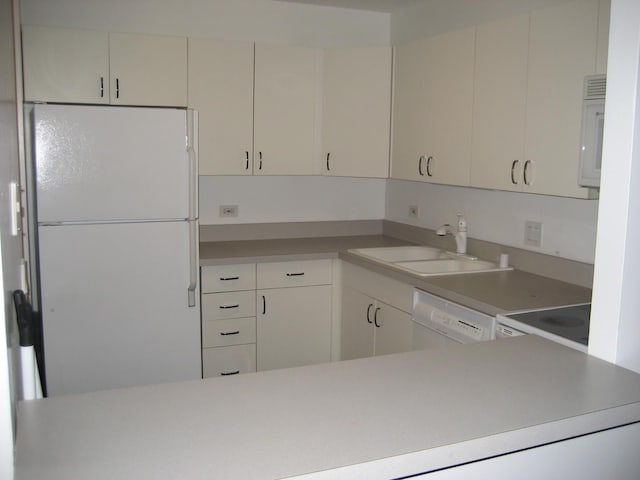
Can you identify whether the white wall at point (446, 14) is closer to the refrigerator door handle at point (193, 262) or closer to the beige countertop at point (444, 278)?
the beige countertop at point (444, 278)

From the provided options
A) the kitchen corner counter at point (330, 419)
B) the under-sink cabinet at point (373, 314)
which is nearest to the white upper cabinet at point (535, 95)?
the under-sink cabinet at point (373, 314)

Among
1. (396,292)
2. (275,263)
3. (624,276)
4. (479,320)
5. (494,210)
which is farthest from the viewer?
(275,263)

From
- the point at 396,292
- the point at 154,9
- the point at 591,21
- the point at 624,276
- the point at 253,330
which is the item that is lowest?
the point at 253,330

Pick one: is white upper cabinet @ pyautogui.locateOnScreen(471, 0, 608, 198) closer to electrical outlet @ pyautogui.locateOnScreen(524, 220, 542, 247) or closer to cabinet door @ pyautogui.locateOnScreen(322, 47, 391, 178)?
electrical outlet @ pyautogui.locateOnScreen(524, 220, 542, 247)

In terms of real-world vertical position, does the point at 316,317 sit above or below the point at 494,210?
below

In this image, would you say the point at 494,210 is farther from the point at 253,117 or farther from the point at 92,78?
the point at 92,78

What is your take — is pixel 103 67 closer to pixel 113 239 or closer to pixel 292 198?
pixel 113 239

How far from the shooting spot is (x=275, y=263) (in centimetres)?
354

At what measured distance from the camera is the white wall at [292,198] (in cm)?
395

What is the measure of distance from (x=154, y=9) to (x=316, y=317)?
2.02 meters

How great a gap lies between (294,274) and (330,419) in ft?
8.03

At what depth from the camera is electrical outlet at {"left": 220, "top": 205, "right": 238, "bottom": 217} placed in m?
3.97

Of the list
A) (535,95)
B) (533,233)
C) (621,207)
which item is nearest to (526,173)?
(535,95)

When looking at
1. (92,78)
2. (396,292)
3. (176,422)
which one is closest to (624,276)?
(176,422)
